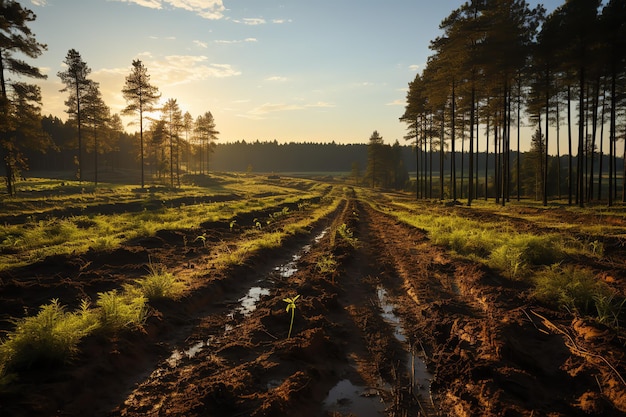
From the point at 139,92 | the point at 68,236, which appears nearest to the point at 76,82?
the point at 139,92

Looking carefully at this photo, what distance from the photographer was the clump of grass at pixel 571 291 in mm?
6340

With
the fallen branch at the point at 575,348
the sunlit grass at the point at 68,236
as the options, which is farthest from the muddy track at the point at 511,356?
the sunlit grass at the point at 68,236

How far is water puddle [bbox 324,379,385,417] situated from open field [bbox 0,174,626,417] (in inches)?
1.0

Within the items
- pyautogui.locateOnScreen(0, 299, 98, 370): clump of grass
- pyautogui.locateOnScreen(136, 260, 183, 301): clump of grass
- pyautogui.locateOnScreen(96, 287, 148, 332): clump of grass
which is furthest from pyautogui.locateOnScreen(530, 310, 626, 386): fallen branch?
pyautogui.locateOnScreen(136, 260, 183, 301): clump of grass

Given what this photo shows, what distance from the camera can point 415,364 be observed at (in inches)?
213

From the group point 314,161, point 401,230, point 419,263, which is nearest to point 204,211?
point 401,230

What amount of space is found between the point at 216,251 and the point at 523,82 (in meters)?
34.4

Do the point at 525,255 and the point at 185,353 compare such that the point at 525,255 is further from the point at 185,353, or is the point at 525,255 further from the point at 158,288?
the point at 158,288

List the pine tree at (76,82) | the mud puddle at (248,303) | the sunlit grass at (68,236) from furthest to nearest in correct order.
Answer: the pine tree at (76,82), the sunlit grass at (68,236), the mud puddle at (248,303)

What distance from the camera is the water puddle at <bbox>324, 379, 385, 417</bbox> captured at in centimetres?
427

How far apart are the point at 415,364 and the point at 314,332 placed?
1725 millimetres

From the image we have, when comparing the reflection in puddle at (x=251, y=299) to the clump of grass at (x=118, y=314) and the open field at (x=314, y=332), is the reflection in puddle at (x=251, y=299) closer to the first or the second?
the open field at (x=314, y=332)

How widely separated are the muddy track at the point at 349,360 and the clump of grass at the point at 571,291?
0.35 metres

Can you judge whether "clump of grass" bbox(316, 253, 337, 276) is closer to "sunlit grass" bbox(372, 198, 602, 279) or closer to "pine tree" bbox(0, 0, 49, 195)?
"sunlit grass" bbox(372, 198, 602, 279)
